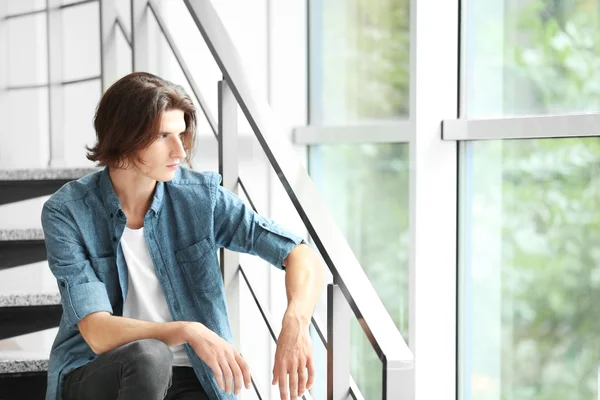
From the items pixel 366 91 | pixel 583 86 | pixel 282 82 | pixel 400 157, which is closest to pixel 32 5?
pixel 282 82

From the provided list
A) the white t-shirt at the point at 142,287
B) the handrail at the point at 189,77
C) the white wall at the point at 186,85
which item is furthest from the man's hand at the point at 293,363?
the white wall at the point at 186,85

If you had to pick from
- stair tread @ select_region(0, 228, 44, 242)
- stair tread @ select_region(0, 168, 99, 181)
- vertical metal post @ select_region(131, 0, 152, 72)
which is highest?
vertical metal post @ select_region(131, 0, 152, 72)

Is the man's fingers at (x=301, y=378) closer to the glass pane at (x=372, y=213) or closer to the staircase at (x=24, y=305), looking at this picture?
the staircase at (x=24, y=305)

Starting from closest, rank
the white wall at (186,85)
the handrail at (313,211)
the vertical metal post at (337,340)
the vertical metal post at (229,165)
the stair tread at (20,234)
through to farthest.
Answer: the handrail at (313,211) < the vertical metal post at (337,340) < the vertical metal post at (229,165) < the stair tread at (20,234) < the white wall at (186,85)

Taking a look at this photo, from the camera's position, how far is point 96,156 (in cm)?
167

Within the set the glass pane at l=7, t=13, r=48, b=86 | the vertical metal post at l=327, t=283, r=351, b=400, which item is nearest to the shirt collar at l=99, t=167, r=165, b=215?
the vertical metal post at l=327, t=283, r=351, b=400

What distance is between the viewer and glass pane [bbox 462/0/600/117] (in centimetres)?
233

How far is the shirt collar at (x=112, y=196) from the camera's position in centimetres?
166

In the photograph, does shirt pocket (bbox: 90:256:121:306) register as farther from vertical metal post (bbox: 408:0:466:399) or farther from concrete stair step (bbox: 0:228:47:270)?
vertical metal post (bbox: 408:0:466:399)

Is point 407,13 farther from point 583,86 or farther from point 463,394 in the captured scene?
point 463,394

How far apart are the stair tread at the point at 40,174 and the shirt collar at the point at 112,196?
0.80 metres

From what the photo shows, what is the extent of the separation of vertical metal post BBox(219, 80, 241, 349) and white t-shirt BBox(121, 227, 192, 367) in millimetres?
319

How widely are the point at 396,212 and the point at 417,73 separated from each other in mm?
589

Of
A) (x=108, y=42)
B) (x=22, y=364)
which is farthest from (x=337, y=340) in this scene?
(x=108, y=42)
